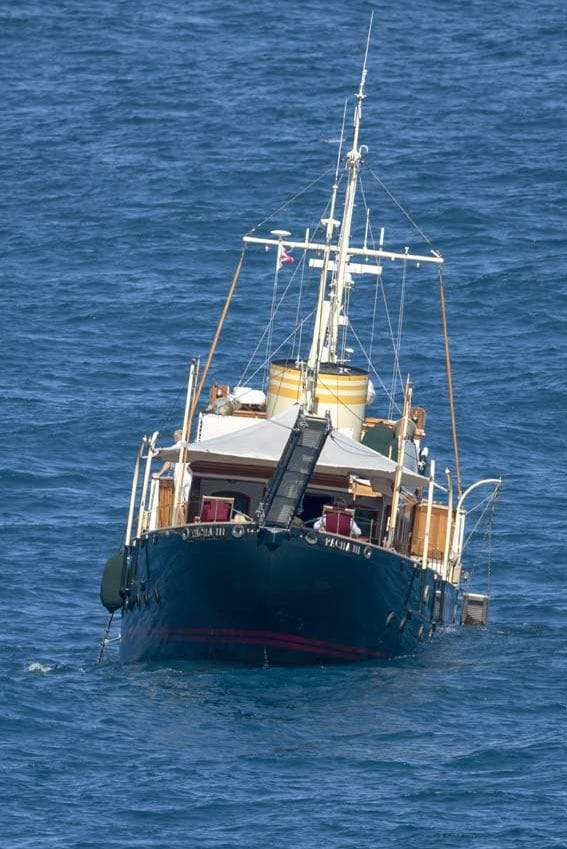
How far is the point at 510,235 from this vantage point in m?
88.5

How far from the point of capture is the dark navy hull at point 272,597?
45.6m

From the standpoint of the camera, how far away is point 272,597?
45906 mm

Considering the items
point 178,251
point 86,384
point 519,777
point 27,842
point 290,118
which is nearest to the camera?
point 27,842

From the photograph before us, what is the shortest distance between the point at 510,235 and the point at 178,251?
13757 mm

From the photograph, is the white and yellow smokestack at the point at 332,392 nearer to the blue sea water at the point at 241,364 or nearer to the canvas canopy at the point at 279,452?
the canvas canopy at the point at 279,452

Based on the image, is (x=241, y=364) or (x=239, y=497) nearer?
(x=239, y=497)

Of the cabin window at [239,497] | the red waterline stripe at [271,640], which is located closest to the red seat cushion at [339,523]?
the red waterline stripe at [271,640]

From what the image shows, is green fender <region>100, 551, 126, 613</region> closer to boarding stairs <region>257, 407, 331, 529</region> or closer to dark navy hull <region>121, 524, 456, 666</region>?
dark navy hull <region>121, 524, 456, 666</region>

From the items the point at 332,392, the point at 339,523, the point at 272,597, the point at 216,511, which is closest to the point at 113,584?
the point at 216,511

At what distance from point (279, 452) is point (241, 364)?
25027mm

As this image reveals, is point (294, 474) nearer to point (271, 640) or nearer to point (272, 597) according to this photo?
point (272, 597)

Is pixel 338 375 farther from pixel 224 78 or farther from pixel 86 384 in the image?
pixel 224 78

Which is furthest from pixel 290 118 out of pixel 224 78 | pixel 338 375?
pixel 338 375

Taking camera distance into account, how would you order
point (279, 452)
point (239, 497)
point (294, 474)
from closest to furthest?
1. point (294, 474)
2. point (279, 452)
3. point (239, 497)
